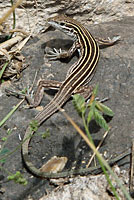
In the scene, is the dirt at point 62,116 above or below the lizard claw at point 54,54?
below

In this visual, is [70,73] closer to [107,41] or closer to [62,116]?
[62,116]

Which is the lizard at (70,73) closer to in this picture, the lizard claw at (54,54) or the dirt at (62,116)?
the lizard claw at (54,54)

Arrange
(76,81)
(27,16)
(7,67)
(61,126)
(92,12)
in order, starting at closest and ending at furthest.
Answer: (61,126) → (76,81) → (7,67) → (27,16) → (92,12)

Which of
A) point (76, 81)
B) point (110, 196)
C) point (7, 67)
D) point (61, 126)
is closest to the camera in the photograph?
point (110, 196)

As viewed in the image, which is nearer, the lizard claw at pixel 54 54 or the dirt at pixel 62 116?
the dirt at pixel 62 116

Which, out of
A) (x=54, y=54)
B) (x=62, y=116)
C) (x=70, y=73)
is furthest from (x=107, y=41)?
(x=62, y=116)

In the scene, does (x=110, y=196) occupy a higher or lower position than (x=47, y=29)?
lower

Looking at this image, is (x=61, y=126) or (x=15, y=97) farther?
(x=15, y=97)

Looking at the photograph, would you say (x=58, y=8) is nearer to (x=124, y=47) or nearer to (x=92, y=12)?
(x=92, y=12)

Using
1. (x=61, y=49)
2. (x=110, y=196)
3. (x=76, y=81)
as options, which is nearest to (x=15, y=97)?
(x=76, y=81)

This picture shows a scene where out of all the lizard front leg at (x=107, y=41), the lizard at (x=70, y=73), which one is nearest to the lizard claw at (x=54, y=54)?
the lizard at (x=70, y=73)
